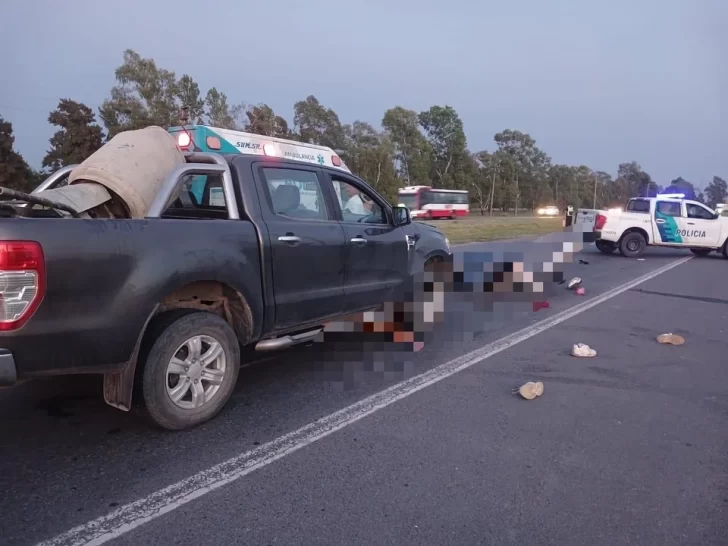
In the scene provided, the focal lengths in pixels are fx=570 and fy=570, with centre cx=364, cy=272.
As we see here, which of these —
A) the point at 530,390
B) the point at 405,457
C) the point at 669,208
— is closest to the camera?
the point at 405,457

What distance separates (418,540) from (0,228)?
255 centimetres

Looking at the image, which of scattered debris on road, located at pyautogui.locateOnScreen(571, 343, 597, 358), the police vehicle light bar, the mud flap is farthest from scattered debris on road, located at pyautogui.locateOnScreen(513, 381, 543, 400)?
the police vehicle light bar

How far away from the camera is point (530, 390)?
4.61 metres

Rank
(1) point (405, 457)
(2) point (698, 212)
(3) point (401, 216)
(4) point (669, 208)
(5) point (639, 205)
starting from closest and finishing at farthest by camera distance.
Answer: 1. (1) point (405, 457)
2. (3) point (401, 216)
3. (4) point (669, 208)
4. (2) point (698, 212)
5. (5) point (639, 205)

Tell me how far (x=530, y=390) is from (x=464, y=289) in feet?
8.62

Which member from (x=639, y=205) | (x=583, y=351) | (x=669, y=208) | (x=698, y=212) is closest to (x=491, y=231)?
(x=639, y=205)

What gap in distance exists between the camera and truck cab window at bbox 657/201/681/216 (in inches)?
667

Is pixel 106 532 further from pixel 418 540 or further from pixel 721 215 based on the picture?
pixel 721 215

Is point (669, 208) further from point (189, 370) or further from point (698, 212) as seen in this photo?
point (189, 370)

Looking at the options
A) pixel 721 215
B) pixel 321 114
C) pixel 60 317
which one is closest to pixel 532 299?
pixel 60 317

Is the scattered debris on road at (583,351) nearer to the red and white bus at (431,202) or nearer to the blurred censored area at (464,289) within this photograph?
the blurred censored area at (464,289)

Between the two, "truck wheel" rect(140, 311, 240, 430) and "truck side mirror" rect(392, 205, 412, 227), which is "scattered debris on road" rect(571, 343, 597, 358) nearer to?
"truck side mirror" rect(392, 205, 412, 227)

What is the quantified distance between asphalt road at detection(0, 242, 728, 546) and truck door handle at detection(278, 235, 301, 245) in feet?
4.03

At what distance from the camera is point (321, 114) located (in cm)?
6253
